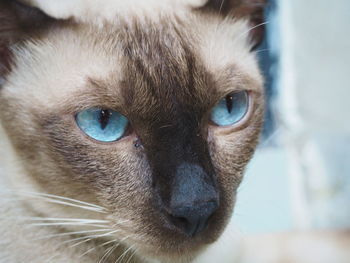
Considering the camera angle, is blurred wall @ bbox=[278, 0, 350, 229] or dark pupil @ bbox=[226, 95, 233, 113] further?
blurred wall @ bbox=[278, 0, 350, 229]

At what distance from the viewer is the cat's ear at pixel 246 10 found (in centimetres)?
115

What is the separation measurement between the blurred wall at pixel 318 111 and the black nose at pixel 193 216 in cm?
131

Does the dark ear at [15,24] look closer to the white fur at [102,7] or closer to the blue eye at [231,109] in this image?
the white fur at [102,7]

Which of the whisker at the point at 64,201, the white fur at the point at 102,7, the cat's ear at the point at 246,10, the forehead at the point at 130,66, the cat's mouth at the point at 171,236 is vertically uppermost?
the cat's ear at the point at 246,10

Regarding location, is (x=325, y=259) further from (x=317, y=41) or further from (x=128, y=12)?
(x=128, y=12)

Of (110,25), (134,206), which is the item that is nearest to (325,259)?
(134,206)

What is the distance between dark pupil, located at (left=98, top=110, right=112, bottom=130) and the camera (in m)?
0.97

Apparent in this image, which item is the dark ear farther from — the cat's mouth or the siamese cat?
the cat's mouth

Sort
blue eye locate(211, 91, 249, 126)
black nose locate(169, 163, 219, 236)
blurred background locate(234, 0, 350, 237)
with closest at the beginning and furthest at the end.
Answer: black nose locate(169, 163, 219, 236) → blue eye locate(211, 91, 249, 126) → blurred background locate(234, 0, 350, 237)

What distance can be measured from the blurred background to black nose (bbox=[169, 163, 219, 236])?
1146 millimetres

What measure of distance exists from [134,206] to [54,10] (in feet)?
1.23

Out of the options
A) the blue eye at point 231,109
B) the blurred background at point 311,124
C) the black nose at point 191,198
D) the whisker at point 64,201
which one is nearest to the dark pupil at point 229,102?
the blue eye at point 231,109

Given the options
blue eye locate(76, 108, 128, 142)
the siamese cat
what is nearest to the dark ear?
the siamese cat

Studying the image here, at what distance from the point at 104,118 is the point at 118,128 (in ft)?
0.10
